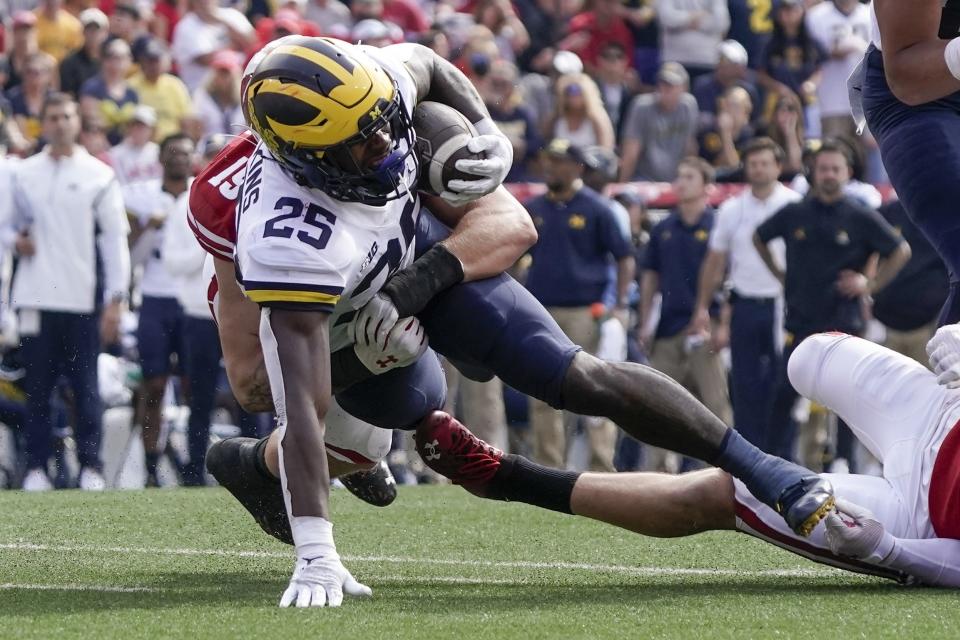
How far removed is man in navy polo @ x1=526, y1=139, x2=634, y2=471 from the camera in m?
9.35

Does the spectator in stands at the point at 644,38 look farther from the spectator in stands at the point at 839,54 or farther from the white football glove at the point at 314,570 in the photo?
the white football glove at the point at 314,570

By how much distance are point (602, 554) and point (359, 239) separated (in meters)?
1.40

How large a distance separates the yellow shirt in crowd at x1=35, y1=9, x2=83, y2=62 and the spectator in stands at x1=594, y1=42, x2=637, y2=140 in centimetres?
363

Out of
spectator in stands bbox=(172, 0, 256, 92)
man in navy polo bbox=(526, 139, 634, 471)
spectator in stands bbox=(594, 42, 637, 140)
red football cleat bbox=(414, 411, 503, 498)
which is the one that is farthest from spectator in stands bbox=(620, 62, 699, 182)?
red football cleat bbox=(414, 411, 503, 498)

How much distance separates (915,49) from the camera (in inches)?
179

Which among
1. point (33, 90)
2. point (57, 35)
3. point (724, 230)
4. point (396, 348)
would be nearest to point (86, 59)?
point (33, 90)

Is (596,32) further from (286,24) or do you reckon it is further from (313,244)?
(313,244)

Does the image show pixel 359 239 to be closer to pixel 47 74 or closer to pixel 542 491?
pixel 542 491

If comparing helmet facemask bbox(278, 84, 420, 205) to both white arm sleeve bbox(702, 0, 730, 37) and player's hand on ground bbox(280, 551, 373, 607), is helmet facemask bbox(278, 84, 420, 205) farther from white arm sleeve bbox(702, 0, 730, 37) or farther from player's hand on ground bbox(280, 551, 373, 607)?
white arm sleeve bbox(702, 0, 730, 37)

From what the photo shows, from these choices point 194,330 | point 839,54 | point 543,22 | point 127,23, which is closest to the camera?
point 194,330

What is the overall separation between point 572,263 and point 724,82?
337 centimetres

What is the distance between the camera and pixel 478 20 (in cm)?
1294

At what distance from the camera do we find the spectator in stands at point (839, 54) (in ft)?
39.5

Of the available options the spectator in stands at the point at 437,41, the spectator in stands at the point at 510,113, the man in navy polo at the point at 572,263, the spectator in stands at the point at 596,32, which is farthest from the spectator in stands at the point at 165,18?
the man in navy polo at the point at 572,263
